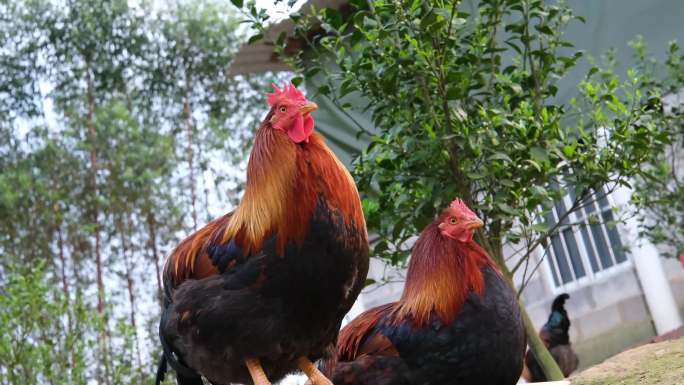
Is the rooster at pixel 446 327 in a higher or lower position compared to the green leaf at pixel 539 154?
lower

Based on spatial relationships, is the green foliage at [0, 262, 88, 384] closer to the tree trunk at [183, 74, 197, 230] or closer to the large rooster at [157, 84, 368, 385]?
the large rooster at [157, 84, 368, 385]

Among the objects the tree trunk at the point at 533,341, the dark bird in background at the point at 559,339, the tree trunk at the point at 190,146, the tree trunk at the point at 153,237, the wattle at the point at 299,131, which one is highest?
the tree trunk at the point at 190,146

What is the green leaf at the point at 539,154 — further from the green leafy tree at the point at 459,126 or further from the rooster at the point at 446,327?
the rooster at the point at 446,327

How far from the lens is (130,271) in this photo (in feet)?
30.5

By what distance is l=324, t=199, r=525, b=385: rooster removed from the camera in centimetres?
229

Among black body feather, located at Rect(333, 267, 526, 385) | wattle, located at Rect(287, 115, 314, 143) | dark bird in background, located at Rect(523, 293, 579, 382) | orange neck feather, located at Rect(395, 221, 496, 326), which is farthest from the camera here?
dark bird in background, located at Rect(523, 293, 579, 382)

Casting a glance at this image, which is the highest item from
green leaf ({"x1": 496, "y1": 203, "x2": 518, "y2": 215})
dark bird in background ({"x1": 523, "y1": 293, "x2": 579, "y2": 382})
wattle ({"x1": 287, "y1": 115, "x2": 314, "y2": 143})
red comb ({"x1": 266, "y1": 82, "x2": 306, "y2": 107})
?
red comb ({"x1": 266, "y1": 82, "x2": 306, "y2": 107})

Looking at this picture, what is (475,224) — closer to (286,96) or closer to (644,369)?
(286,96)

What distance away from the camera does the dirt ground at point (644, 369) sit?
2.60m

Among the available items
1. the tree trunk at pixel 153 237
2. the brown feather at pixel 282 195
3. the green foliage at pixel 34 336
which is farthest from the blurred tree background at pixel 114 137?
the brown feather at pixel 282 195

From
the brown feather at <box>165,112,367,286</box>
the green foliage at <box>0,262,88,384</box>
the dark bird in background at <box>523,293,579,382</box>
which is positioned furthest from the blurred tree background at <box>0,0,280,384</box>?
the brown feather at <box>165,112,367,286</box>

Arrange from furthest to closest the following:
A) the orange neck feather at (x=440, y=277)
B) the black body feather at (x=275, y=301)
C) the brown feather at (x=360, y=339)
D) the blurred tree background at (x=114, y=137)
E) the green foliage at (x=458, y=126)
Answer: the blurred tree background at (x=114, y=137), the green foliage at (x=458, y=126), the brown feather at (x=360, y=339), the orange neck feather at (x=440, y=277), the black body feather at (x=275, y=301)

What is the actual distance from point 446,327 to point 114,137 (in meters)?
7.97

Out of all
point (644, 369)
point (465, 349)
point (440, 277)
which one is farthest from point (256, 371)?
point (644, 369)
